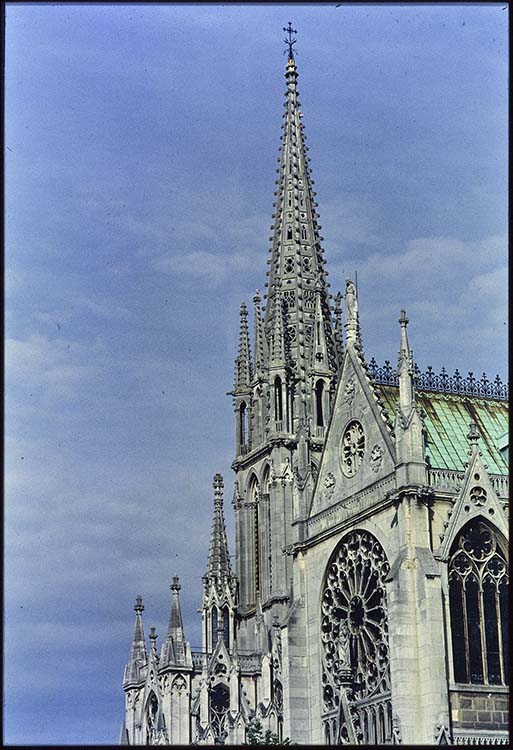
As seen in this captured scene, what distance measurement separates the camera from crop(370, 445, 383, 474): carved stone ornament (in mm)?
50644

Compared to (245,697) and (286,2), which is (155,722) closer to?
(245,697)

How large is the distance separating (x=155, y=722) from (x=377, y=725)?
28.4 metres

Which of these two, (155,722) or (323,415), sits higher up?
(323,415)

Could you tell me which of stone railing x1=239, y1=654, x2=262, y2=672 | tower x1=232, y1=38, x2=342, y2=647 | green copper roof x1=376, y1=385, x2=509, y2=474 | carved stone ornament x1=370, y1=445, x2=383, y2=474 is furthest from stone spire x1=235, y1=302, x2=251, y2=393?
carved stone ornament x1=370, y1=445, x2=383, y2=474

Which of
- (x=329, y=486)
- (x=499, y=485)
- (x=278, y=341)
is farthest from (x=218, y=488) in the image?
(x=499, y=485)

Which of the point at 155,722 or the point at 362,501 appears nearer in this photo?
the point at 362,501

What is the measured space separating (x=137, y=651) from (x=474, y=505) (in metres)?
37.6

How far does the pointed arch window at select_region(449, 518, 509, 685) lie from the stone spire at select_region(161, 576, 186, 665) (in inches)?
1079

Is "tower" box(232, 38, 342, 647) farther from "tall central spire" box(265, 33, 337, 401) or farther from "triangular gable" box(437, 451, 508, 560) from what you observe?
"triangular gable" box(437, 451, 508, 560)

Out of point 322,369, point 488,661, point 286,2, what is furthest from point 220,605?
point 286,2

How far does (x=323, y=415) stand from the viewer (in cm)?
7725

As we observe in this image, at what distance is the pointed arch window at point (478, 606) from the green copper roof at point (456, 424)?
155 inches

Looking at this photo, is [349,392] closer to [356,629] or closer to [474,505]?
[474,505]

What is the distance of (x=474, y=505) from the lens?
48.5m
